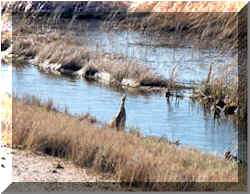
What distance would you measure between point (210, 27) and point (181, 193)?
2.40 meters

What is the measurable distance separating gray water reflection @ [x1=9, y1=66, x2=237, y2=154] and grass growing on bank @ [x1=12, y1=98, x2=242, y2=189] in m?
0.21

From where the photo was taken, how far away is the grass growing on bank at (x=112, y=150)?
897 centimetres

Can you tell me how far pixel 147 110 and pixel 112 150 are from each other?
3.23ft

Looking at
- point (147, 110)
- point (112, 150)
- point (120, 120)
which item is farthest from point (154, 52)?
point (112, 150)

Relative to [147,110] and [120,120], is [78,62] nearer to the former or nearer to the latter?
[120,120]

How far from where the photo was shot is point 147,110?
9992mm

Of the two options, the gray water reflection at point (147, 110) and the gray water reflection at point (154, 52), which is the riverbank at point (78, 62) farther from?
the gray water reflection at point (147, 110)

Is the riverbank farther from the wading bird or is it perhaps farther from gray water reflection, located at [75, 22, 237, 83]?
the wading bird

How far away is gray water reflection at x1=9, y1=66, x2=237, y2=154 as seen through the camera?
9805 mm

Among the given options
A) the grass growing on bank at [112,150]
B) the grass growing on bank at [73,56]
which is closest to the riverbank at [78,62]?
the grass growing on bank at [73,56]

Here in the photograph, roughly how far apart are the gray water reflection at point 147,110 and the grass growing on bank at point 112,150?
214 mm

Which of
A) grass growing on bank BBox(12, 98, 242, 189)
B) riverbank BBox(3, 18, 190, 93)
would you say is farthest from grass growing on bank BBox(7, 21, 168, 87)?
grass growing on bank BBox(12, 98, 242, 189)

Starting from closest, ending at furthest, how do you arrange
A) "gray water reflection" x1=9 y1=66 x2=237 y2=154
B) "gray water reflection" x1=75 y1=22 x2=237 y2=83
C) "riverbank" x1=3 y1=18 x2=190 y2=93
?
"gray water reflection" x1=9 y1=66 x2=237 y2=154
"gray water reflection" x1=75 y1=22 x2=237 y2=83
"riverbank" x1=3 y1=18 x2=190 y2=93

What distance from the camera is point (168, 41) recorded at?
33.4 feet
